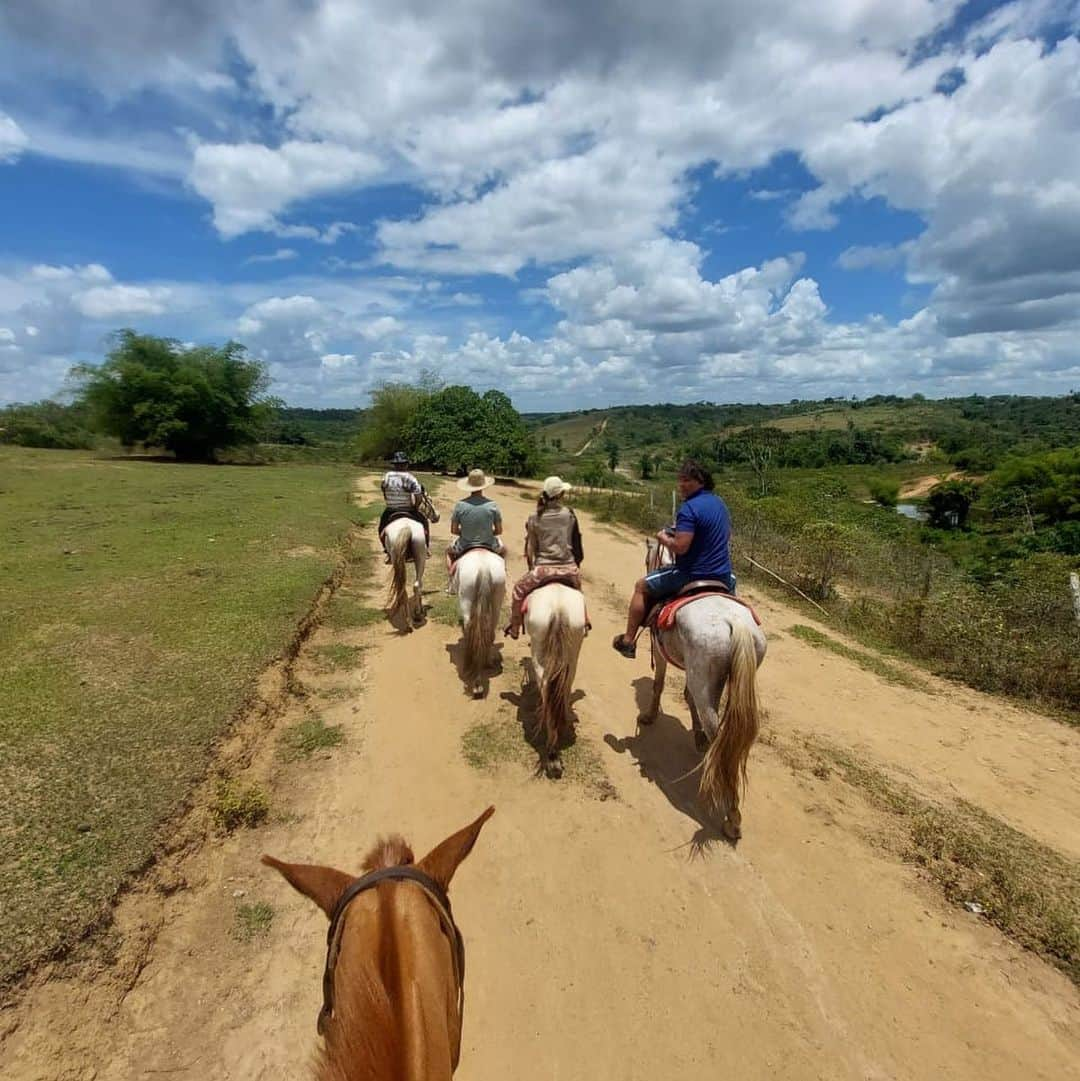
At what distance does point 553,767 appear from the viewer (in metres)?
5.13

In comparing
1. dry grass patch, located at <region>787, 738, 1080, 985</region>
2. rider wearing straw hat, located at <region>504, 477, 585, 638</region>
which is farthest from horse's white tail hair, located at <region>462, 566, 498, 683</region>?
dry grass patch, located at <region>787, 738, 1080, 985</region>

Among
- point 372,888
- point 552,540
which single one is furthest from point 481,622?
point 372,888

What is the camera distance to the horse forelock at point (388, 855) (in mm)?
1738

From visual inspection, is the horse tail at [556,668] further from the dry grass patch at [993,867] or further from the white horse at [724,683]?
the dry grass patch at [993,867]

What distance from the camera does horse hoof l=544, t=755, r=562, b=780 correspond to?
16.9 feet

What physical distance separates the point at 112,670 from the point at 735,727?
6087mm

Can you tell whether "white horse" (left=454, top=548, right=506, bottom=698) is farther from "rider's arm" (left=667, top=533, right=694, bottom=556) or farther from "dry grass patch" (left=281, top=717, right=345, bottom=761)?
"rider's arm" (left=667, top=533, right=694, bottom=556)

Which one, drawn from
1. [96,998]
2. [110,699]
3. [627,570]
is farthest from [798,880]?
[627,570]

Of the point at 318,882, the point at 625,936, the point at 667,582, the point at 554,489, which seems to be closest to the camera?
the point at 318,882

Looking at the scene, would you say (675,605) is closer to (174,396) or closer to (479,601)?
(479,601)

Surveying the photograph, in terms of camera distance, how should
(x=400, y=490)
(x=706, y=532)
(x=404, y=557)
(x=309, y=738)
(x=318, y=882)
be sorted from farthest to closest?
(x=400, y=490), (x=404, y=557), (x=309, y=738), (x=706, y=532), (x=318, y=882)

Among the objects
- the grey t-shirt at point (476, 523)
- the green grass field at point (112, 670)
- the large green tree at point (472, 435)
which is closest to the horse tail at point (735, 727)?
the grey t-shirt at point (476, 523)

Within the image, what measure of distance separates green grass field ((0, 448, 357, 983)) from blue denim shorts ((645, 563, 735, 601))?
13.5 feet

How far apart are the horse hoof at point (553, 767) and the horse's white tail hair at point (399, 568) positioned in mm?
4021
